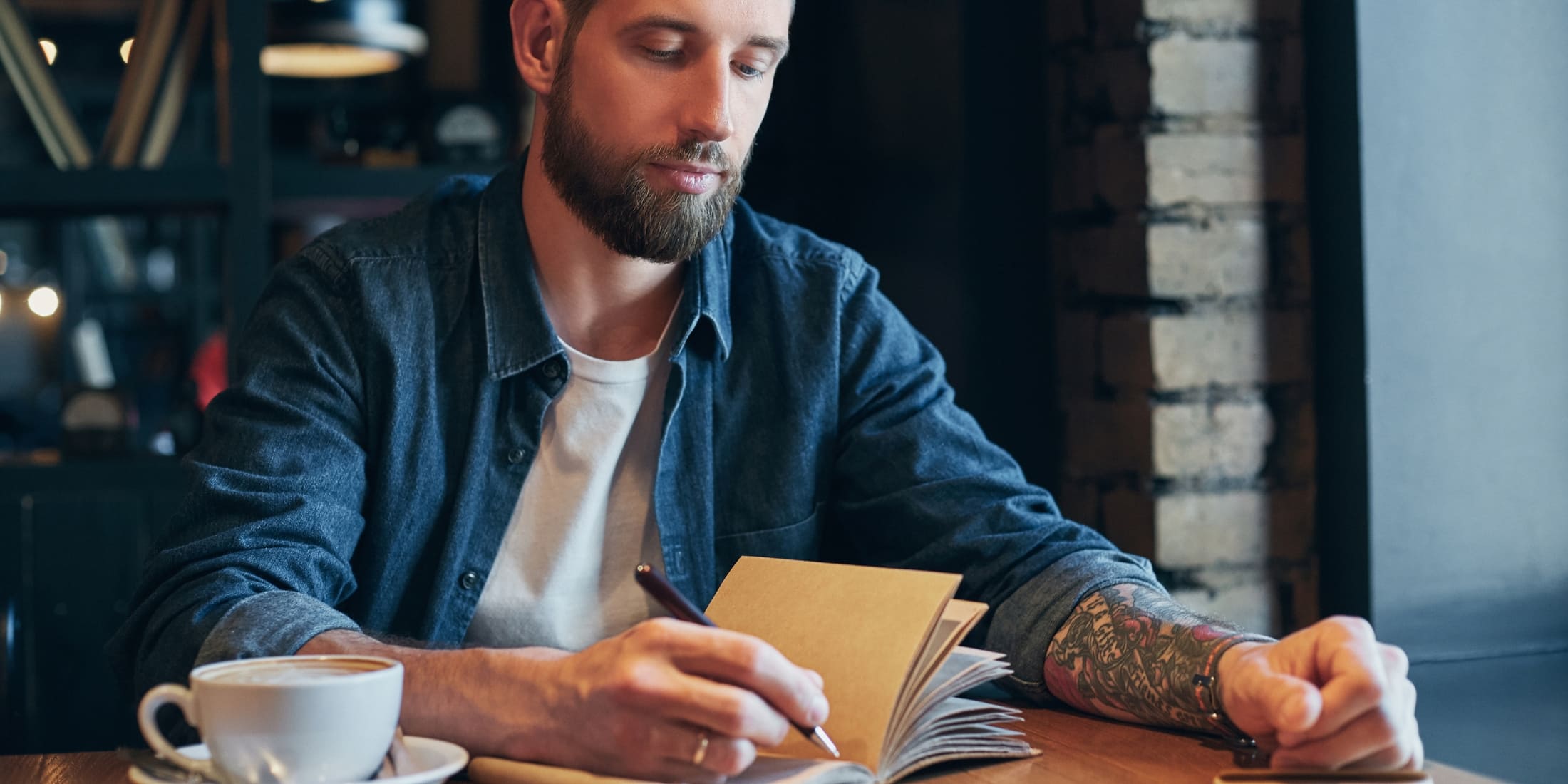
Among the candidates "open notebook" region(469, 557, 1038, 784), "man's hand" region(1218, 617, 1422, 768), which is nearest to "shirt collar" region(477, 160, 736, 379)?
"open notebook" region(469, 557, 1038, 784)

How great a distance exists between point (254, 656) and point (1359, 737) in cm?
66

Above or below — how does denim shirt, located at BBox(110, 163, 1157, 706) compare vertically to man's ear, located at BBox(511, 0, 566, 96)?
below

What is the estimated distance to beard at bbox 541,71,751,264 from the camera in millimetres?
1201

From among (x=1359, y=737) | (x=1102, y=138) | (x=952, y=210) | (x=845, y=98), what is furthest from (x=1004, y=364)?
(x=1359, y=737)

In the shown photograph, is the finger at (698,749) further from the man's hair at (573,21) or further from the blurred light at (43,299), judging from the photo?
the blurred light at (43,299)

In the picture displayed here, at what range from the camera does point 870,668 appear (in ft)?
2.67

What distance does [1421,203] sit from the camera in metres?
1.61

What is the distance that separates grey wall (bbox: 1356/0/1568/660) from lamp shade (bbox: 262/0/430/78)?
5.48 feet

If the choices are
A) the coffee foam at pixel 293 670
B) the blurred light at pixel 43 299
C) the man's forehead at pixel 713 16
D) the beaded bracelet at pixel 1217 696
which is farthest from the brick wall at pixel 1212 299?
the blurred light at pixel 43 299

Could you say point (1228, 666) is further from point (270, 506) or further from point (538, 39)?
point (538, 39)

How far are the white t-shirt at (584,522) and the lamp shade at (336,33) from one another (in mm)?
1455

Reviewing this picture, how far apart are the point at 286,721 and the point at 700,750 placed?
0.20 meters

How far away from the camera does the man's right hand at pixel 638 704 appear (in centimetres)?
72

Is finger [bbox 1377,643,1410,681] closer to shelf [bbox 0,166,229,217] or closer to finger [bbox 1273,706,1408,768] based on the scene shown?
finger [bbox 1273,706,1408,768]
